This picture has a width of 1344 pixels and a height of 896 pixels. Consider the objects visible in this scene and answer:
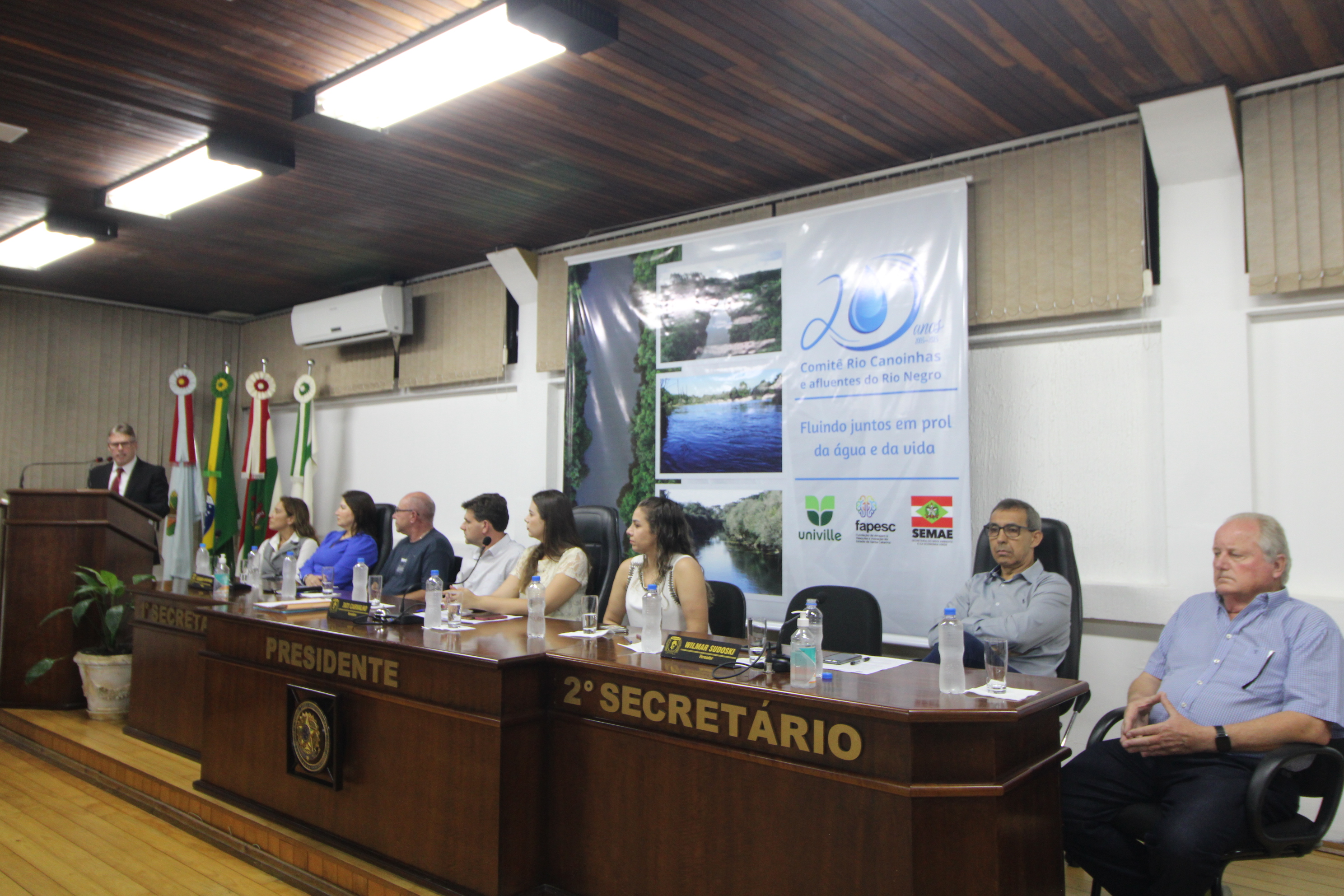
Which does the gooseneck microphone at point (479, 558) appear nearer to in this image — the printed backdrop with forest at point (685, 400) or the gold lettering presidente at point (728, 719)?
the printed backdrop with forest at point (685, 400)

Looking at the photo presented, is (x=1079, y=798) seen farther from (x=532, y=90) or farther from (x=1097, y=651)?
(x=532, y=90)

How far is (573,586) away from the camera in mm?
3383

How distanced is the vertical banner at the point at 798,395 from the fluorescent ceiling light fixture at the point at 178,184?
69.1 inches

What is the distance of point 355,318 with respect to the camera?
621 cm

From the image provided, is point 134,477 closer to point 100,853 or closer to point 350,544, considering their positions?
point 350,544

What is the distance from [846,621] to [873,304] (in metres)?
1.51

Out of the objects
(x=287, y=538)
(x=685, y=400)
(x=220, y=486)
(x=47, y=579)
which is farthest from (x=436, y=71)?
(x=220, y=486)

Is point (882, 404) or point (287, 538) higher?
point (882, 404)

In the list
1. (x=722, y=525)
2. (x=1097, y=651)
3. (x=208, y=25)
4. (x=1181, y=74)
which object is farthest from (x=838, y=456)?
(x=208, y=25)

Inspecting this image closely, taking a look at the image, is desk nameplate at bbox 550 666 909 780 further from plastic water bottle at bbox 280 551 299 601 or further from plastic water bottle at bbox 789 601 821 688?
plastic water bottle at bbox 280 551 299 601

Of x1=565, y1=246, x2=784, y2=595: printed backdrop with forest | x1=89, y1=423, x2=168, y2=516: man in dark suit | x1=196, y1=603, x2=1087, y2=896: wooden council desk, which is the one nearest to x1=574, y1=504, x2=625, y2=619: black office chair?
x1=565, y1=246, x2=784, y2=595: printed backdrop with forest

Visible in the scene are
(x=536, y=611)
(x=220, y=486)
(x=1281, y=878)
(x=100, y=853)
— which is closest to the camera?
(x=536, y=611)

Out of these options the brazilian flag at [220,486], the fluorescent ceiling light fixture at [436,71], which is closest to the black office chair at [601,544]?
the fluorescent ceiling light fixture at [436,71]

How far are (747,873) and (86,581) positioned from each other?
12.6ft
